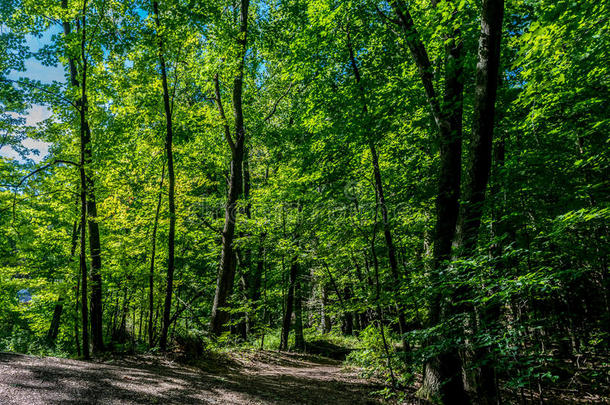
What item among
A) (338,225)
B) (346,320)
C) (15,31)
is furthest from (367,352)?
(346,320)

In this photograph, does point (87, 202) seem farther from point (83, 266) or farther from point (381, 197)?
point (381, 197)

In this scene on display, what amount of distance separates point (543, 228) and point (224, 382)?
250 inches

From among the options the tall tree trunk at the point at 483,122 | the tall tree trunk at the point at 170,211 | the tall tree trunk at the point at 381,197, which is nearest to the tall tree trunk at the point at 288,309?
the tall tree trunk at the point at 170,211

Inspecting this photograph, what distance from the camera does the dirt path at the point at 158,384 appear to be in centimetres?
412

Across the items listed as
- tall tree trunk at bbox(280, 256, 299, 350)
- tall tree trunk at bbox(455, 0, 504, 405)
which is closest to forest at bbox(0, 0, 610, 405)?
tall tree trunk at bbox(455, 0, 504, 405)

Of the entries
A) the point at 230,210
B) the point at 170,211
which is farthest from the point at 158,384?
the point at 230,210

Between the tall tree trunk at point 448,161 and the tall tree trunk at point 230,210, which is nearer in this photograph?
the tall tree trunk at point 448,161

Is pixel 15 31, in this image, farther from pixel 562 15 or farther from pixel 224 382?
pixel 562 15

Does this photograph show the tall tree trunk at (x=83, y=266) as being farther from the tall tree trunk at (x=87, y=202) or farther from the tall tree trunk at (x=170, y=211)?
the tall tree trunk at (x=170, y=211)

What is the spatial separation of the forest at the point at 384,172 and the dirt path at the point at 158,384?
20 cm

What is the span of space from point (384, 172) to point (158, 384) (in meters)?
7.23

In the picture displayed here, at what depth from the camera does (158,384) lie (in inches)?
213

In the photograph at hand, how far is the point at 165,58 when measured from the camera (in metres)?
8.10

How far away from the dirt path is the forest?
0.20 metres
